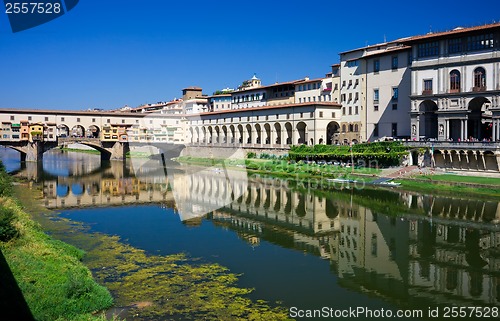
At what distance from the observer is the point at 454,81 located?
44.0m

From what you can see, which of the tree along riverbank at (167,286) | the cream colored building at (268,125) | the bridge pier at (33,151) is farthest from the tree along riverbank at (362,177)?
the bridge pier at (33,151)

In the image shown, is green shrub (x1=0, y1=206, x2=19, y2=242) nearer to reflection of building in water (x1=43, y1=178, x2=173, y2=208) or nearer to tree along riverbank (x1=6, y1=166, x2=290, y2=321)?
tree along riverbank (x1=6, y1=166, x2=290, y2=321)

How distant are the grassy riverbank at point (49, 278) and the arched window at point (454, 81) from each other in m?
37.7

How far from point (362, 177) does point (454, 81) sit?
12.4 m

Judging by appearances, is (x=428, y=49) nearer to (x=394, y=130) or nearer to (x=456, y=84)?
(x=456, y=84)

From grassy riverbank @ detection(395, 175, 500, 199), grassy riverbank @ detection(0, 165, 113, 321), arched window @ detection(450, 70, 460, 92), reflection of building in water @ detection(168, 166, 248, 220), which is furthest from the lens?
arched window @ detection(450, 70, 460, 92)

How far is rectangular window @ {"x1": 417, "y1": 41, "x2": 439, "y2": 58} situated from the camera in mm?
45131

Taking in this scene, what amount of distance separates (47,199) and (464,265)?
29593 millimetres

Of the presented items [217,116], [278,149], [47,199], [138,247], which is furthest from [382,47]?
[138,247]

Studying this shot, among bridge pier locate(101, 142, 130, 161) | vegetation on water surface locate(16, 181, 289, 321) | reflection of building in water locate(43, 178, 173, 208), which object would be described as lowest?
vegetation on water surface locate(16, 181, 289, 321)

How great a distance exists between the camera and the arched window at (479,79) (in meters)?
41.9

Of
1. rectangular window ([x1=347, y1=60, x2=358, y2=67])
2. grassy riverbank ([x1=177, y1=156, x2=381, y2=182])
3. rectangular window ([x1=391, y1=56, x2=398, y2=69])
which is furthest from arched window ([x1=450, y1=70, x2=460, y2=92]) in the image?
rectangular window ([x1=347, y1=60, x2=358, y2=67])

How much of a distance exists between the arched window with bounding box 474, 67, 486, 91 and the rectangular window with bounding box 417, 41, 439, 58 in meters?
4.39

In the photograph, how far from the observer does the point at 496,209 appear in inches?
1177
